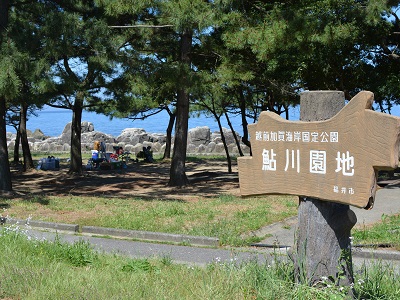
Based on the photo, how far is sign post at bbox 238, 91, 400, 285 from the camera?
4594 millimetres

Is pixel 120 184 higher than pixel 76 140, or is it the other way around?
pixel 76 140

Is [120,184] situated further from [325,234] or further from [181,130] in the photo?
[325,234]

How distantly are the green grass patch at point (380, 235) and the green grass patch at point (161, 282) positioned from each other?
9.90 ft

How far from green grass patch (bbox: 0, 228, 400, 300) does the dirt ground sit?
31.4ft

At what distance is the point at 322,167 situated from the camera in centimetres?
498

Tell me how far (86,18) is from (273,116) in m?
14.1

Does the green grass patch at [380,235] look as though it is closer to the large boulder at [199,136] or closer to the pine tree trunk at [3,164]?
the pine tree trunk at [3,164]

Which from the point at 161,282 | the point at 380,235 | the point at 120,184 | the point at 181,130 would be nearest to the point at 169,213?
the point at 380,235

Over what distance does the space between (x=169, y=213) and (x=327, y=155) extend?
7.46 meters

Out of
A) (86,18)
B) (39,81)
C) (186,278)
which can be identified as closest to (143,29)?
(86,18)

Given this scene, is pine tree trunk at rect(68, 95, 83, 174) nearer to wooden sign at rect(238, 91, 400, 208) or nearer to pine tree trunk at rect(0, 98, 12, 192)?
pine tree trunk at rect(0, 98, 12, 192)

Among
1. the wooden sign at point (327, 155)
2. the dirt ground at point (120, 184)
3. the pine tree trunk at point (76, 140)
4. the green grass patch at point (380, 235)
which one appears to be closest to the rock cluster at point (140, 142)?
the dirt ground at point (120, 184)

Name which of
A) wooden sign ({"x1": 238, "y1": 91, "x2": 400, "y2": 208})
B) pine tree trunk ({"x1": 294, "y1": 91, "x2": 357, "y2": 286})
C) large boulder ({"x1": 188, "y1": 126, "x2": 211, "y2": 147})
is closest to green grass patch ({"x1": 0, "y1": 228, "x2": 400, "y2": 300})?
pine tree trunk ({"x1": 294, "y1": 91, "x2": 357, "y2": 286})

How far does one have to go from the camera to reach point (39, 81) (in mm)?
14883
